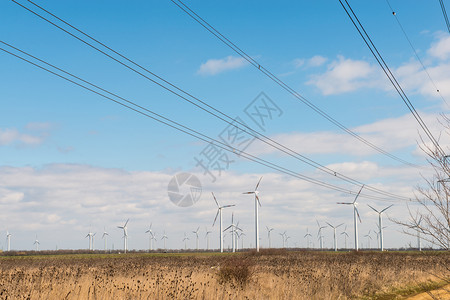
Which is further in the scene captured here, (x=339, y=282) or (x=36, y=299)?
(x=339, y=282)

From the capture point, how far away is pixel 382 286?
24.0 meters

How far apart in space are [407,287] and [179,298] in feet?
49.0

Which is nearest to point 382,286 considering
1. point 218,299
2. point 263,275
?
point 263,275

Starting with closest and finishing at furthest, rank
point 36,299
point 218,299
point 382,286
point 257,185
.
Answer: point 36,299, point 218,299, point 382,286, point 257,185

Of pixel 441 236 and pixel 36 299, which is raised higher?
pixel 441 236

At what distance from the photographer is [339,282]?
2203cm

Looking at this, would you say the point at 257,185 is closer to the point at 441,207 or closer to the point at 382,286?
the point at 382,286

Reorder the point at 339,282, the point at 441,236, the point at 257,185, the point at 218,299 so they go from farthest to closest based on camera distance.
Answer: the point at 257,185
the point at 339,282
the point at 218,299
the point at 441,236

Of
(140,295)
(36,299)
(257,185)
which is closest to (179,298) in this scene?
(140,295)

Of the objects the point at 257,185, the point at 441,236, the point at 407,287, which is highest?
the point at 257,185

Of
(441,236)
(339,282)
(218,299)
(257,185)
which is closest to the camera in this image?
(441,236)

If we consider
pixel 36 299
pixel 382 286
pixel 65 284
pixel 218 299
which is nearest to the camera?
pixel 36 299

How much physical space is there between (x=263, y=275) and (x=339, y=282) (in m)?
3.61

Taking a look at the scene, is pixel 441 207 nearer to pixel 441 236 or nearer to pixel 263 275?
pixel 441 236
